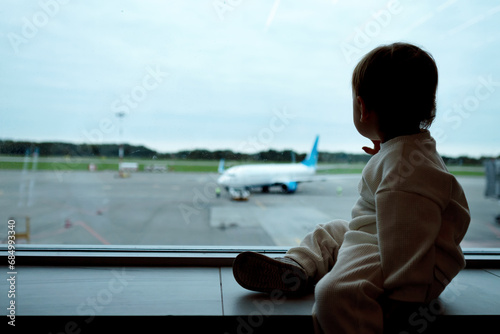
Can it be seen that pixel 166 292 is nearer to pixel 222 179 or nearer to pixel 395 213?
pixel 395 213

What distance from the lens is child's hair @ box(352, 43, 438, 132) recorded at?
732 mm

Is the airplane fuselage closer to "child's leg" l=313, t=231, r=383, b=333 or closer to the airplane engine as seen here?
the airplane engine

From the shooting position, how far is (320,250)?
36.6 inches

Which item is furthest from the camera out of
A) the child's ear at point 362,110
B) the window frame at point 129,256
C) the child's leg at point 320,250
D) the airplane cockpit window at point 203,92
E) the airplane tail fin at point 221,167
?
the airplane tail fin at point 221,167

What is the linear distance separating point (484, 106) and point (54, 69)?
1726 millimetres

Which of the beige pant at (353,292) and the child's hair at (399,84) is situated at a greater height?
the child's hair at (399,84)

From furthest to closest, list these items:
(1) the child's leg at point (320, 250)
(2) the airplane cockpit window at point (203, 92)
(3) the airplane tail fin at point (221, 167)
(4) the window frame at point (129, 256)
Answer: (3) the airplane tail fin at point (221, 167), (2) the airplane cockpit window at point (203, 92), (4) the window frame at point (129, 256), (1) the child's leg at point (320, 250)

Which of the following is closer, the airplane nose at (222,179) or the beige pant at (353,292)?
the beige pant at (353,292)

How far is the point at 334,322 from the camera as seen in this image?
2.24ft

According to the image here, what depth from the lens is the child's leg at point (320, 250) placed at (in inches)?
35.8

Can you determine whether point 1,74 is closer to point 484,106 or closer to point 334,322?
point 334,322

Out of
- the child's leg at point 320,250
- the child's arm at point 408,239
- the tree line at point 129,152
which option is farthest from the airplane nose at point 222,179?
the child's arm at point 408,239

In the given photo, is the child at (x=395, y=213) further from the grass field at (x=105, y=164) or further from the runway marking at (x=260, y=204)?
the runway marking at (x=260, y=204)

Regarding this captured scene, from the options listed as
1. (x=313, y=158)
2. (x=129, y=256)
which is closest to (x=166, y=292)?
(x=129, y=256)
